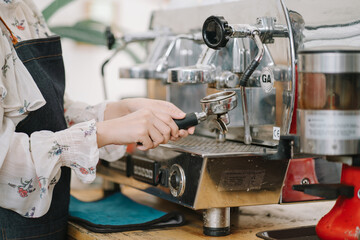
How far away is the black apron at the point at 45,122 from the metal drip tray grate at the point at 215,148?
24 centimetres

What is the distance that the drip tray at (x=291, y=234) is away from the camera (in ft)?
3.25

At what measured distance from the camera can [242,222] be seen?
1.16 metres

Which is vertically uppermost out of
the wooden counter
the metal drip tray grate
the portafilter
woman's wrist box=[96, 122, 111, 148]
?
the portafilter

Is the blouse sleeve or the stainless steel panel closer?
the stainless steel panel

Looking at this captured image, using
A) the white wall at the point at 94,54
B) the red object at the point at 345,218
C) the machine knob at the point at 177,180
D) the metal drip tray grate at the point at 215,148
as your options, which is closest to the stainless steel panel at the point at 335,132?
the red object at the point at 345,218

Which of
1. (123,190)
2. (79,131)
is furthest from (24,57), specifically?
(123,190)

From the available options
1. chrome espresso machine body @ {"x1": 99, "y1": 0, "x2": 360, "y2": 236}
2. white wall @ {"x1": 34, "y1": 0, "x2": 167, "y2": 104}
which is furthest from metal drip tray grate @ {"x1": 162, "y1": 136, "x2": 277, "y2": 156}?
white wall @ {"x1": 34, "y1": 0, "x2": 167, "y2": 104}

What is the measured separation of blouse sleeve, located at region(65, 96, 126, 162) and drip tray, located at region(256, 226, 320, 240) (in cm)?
43

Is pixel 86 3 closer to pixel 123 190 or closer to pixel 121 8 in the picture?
pixel 121 8

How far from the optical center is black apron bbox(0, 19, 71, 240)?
1.06 m

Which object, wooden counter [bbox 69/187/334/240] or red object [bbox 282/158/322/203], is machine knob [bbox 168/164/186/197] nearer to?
wooden counter [bbox 69/187/334/240]

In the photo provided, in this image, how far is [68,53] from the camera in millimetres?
1973

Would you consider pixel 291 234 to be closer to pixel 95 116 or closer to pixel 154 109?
pixel 154 109

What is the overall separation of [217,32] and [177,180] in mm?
289
